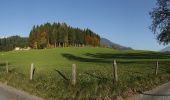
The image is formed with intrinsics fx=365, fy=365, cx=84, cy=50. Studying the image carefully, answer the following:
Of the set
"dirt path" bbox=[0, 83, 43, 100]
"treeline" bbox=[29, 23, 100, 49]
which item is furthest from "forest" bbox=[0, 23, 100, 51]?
"dirt path" bbox=[0, 83, 43, 100]

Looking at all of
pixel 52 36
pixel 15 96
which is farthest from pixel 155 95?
pixel 52 36

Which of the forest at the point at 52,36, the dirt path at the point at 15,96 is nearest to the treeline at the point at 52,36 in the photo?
the forest at the point at 52,36

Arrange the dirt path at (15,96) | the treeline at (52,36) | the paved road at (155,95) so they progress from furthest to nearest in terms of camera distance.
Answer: the treeline at (52,36) < the dirt path at (15,96) < the paved road at (155,95)

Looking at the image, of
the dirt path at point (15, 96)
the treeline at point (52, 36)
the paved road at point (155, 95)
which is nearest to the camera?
the paved road at point (155, 95)

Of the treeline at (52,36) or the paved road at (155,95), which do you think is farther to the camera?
the treeline at (52,36)

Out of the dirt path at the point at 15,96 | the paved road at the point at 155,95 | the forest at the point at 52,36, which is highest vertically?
the forest at the point at 52,36

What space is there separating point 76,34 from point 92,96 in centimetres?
18249

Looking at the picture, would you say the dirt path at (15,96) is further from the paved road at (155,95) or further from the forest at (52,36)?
the forest at (52,36)

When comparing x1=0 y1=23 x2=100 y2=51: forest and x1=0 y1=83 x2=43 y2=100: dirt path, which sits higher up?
x1=0 y1=23 x2=100 y2=51: forest

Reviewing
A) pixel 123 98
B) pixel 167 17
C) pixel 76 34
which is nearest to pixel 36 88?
pixel 123 98

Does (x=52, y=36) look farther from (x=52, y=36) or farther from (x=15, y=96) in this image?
(x=15, y=96)

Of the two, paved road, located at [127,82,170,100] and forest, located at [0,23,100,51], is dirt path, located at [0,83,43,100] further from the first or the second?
forest, located at [0,23,100,51]

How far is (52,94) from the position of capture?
15.9m

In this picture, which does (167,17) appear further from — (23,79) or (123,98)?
(123,98)
